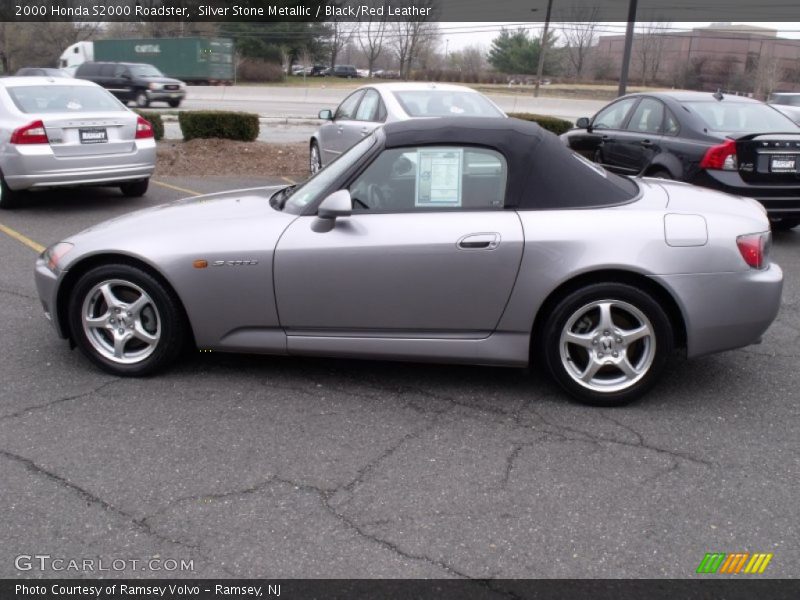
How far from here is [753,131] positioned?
8312 mm

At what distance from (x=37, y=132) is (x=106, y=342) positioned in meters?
5.34

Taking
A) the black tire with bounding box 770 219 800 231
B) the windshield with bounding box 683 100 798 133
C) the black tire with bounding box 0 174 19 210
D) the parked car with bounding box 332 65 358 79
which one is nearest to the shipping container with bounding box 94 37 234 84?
the parked car with bounding box 332 65 358 79

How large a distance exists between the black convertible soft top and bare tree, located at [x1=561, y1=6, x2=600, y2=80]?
6086cm

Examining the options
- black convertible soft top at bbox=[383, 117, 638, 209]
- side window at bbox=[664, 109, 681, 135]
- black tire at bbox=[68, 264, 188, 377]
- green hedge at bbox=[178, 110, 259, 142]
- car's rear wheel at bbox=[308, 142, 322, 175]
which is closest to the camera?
black convertible soft top at bbox=[383, 117, 638, 209]

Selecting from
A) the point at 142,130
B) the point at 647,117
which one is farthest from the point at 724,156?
the point at 142,130

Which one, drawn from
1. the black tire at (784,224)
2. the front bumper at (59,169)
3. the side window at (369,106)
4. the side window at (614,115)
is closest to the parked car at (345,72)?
the side window at (369,106)

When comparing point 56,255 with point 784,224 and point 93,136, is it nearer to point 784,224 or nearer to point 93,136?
point 93,136

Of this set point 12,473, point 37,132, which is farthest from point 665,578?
point 37,132

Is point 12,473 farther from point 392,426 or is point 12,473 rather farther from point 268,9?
point 268,9

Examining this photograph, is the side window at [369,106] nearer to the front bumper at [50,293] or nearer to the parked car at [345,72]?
the front bumper at [50,293]

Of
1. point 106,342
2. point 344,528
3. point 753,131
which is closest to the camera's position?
point 344,528

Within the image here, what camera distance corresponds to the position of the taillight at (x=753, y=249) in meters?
4.10

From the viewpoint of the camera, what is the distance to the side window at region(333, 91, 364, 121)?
10886mm

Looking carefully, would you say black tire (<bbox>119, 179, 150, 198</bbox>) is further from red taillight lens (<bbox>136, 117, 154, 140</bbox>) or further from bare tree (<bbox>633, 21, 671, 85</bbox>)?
bare tree (<bbox>633, 21, 671, 85</bbox>)
